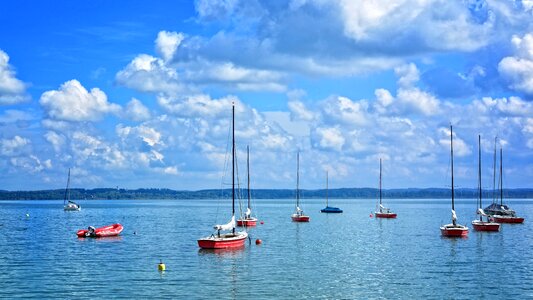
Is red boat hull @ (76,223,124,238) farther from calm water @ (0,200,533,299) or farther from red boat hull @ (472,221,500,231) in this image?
red boat hull @ (472,221,500,231)

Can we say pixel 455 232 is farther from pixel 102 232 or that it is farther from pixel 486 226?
pixel 102 232

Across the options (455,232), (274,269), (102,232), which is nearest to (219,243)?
(274,269)

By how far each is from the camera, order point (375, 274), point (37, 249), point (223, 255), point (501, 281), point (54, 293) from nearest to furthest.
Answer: point (54, 293), point (501, 281), point (375, 274), point (223, 255), point (37, 249)

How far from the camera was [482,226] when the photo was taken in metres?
99.4

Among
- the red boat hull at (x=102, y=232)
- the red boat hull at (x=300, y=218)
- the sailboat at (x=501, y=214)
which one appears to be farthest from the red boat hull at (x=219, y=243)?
the sailboat at (x=501, y=214)

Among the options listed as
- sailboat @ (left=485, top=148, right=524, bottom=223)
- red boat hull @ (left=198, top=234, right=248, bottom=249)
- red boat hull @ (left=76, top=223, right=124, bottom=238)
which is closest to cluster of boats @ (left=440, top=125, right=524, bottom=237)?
sailboat @ (left=485, top=148, right=524, bottom=223)

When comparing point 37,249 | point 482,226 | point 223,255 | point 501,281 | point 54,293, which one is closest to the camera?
point 54,293

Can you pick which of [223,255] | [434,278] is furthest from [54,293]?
[434,278]

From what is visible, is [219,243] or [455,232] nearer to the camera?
[219,243]

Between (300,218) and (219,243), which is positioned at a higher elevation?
(219,243)

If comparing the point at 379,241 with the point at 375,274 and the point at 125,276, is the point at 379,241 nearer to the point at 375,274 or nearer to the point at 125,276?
the point at 375,274

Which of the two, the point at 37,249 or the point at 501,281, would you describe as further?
the point at 37,249

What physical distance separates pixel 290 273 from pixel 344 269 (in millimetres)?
5980

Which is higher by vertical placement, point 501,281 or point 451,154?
point 451,154
